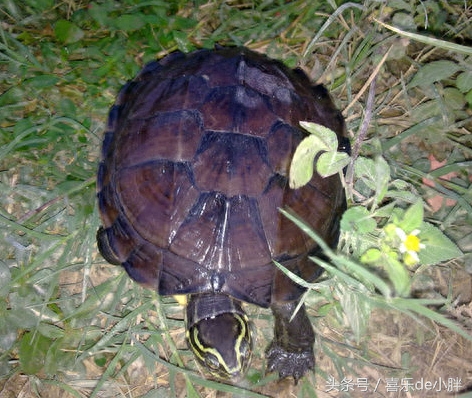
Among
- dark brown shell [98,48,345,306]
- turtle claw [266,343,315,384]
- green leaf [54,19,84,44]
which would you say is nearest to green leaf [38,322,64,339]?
dark brown shell [98,48,345,306]

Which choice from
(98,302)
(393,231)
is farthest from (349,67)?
(98,302)

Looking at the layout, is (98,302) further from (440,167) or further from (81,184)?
(440,167)

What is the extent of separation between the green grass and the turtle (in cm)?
34

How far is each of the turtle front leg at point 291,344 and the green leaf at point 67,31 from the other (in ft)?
6.36

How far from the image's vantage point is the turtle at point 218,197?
75.2 inches

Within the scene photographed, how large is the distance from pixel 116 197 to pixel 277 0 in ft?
5.58

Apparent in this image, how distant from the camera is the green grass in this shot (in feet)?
8.04

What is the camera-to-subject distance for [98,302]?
8.29ft

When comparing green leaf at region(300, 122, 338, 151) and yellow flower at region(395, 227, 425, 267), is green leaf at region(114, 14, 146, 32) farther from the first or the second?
yellow flower at region(395, 227, 425, 267)

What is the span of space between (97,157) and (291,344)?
5.07 ft

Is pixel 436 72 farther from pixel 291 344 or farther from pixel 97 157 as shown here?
pixel 97 157

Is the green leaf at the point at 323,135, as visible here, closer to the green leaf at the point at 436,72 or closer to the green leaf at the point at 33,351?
the green leaf at the point at 436,72

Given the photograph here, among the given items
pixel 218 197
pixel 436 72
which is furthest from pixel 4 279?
pixel 436 72

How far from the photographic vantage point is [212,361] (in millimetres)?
2041
